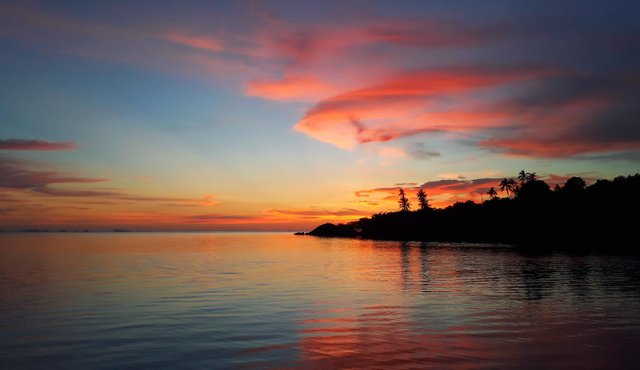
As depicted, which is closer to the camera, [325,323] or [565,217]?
[325,323]

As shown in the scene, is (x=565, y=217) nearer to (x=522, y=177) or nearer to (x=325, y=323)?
(x=522, y=177)

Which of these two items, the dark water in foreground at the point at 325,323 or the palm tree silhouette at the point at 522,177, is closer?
the dark water in foreground at the point at 325,323

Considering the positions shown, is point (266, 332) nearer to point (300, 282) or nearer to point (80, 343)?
point (80, 343)

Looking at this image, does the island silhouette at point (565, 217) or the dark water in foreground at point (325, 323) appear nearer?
the dark water in foreground at point (325, 323)

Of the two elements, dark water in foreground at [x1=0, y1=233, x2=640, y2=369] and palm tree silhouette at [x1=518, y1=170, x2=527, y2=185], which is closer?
dark water in foreground at [x1=0, y1=233, x2=640, y2=369]

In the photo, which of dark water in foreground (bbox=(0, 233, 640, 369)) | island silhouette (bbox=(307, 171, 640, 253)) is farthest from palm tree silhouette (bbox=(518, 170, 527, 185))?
dark water in foreground (bbox=(0, 233, 640, 369))

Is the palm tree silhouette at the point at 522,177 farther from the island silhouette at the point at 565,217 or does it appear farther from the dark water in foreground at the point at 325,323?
the dark water in foreground at the point at 325,323

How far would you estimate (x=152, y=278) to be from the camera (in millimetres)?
54219

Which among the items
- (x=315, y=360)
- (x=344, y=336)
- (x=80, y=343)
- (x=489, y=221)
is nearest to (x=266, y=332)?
(x=344, y=336)

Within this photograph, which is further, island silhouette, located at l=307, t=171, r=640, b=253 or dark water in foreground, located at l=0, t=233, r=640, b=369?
island silhouette, located at l=307, t=171, r=640, b=253

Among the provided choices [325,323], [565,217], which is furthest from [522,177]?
[325,323]

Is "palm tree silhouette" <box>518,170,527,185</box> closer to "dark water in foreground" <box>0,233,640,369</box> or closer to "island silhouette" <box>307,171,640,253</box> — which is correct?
"island silhouette" <box>307,171,640,253</box>

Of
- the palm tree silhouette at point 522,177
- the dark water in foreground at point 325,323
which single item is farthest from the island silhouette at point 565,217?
the dark water in foreground at point 325,323

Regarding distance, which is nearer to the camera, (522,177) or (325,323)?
(325,323)
